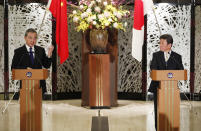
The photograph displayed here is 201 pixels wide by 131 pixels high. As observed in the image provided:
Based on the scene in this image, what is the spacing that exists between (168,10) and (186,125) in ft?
11.2

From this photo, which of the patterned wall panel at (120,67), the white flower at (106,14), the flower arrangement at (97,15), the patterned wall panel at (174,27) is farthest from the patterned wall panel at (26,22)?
the patterned wall panel at (174,27)

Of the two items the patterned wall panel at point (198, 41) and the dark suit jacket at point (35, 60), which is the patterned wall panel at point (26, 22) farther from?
the patterned wall panel at point (198, 41)

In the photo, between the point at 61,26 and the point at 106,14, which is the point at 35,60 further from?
the point at 106,14

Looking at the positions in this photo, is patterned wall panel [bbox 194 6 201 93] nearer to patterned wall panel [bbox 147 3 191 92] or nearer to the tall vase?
patterned wall panel [bbox 147 3 191 92]

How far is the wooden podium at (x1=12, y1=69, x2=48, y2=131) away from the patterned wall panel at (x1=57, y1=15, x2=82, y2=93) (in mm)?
3824

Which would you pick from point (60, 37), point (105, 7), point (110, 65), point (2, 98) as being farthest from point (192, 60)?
point (2, 98)

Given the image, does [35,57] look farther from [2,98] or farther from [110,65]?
[2,98]

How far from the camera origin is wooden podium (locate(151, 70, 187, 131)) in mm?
3152

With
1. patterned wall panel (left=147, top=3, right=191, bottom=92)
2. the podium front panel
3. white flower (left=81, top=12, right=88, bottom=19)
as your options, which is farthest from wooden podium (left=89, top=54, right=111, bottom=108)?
the podium front panel

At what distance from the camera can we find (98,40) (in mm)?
5844

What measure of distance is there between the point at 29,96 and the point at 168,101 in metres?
1.53

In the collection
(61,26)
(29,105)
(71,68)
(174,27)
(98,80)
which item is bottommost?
(29,105)

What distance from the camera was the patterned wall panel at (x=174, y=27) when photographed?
7.01m

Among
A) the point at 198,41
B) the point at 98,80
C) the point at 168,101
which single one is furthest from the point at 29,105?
the point at 198,41
